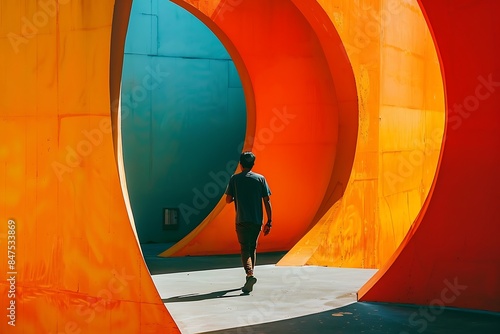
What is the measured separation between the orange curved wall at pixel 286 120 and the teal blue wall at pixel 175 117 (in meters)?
2.95

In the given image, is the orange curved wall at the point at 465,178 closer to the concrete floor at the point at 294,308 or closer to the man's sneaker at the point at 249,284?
the concrete floor at the point at 294,308

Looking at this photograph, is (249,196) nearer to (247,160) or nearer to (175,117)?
(247,160)

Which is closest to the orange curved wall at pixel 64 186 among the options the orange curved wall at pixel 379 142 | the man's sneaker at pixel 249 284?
the man's sneaker at pixel 249 284

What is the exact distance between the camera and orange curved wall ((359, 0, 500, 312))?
7359 mm

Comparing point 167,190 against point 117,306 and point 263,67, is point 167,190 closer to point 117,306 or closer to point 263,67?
point 263,67

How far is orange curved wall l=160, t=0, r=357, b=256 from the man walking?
3.88m

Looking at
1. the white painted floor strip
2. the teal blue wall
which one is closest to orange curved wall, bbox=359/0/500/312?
the white painted floor strip

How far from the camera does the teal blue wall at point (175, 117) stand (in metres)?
15.4

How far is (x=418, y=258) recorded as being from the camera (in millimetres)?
7785

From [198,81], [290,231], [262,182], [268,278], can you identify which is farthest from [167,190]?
[262,182]

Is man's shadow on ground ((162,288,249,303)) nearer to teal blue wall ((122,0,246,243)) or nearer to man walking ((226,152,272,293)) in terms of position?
man walking ((226,152,272,293))

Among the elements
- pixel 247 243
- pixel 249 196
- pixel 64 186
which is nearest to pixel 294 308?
pixel 247 243

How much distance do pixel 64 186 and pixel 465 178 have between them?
11.6 feet

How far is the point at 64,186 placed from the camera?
254 inches
